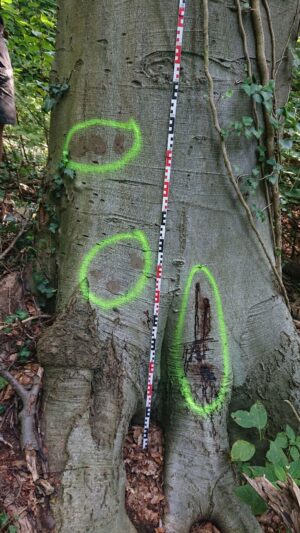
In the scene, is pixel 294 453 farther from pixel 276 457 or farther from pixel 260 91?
pixel 260 91

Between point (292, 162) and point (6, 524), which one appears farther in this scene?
point (292, 162)

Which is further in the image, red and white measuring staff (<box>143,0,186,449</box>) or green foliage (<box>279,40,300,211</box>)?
green foliage (<box>279,40,300,211</box>)

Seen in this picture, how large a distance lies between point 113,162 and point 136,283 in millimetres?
617

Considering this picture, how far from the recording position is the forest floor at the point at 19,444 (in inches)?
74.4

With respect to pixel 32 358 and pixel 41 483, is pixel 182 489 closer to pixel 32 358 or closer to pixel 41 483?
pixel 41 483

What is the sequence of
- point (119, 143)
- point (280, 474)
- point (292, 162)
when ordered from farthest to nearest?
1. point (292, 162)
2. point (119, 143)
3. point (280, 474)

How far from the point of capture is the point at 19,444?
206 centimetres

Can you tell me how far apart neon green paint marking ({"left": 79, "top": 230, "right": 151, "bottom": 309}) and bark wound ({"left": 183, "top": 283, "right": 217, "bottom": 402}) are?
13.8 inches

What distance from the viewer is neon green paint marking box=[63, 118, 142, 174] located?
81.4 inches

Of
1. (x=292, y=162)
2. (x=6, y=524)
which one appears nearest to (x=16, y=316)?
(x=6, y=524)

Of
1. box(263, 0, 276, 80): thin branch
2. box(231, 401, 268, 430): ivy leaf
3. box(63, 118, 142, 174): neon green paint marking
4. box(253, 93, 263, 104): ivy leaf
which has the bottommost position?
box(231, 401, 268, 430): ivy leaf

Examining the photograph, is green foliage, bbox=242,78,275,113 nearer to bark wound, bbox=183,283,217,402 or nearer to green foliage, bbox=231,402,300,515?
bark wound, bbox=183,283,217,402

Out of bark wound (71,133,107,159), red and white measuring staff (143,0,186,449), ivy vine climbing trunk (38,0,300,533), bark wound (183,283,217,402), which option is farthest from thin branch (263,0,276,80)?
bark wound (183,283,217,402)

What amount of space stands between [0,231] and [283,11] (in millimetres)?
2241
